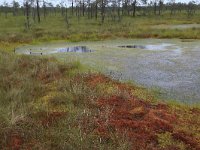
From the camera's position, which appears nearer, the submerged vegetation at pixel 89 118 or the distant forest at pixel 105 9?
the submerged vegetation at pixel 89 118

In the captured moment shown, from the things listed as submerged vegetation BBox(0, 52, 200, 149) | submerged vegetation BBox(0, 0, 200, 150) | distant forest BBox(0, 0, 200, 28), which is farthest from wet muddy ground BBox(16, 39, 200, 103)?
distant forest BBox(0, 0, 200, 28)

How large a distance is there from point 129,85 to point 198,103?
2.60 m

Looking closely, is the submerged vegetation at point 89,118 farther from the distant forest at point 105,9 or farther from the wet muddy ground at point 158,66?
the distant forest at point 105,9

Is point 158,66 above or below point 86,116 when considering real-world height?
below

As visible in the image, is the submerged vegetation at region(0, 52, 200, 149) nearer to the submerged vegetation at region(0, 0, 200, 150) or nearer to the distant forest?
the submerged vegetation at region(0, 0, 200, 150)

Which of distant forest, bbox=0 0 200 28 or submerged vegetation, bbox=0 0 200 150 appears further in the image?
distant forest, bbox=0 0 200 28

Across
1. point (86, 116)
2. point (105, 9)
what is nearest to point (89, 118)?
point (86, 116)

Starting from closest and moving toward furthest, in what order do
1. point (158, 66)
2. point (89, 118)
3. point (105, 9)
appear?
point (89, 118) < point (158, 66) < point (105, 9)

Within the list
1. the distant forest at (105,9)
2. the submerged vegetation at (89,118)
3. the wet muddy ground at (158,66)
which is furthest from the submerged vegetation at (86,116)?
the distant forest at (105,9)

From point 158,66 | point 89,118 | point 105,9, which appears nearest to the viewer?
point 89,118

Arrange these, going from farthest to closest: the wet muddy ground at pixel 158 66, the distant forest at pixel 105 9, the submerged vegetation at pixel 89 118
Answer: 1. the distant forest at pixel 105 9
2. the wet muddy ground at pixel 158 66
3. the submerged vegetation at pixel 89 118

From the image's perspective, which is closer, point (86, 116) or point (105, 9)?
point (86, 116)

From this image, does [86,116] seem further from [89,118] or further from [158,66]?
[158,66]

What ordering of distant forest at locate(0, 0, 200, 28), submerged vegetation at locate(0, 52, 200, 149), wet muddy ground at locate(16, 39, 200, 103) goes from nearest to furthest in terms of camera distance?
1. submerged vegetation at locate(0, 52, 200, 149)
2. wet muddy ground at locate(16, 39, 200, 103)
3. distant forest at locate(0, 0, 200, 28)
